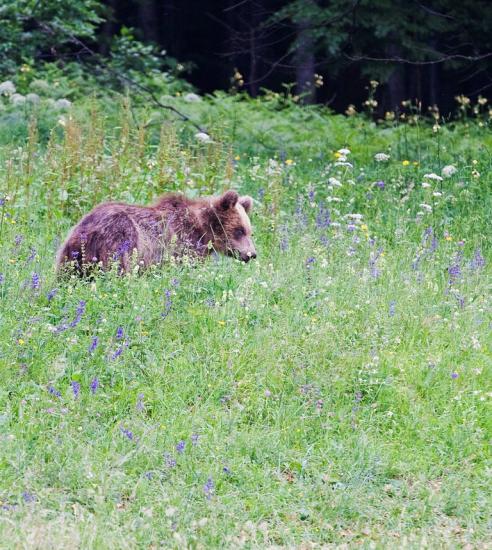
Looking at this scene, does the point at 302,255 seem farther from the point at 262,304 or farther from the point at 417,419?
the point at 417,419

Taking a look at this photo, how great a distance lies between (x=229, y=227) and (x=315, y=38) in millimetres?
13022

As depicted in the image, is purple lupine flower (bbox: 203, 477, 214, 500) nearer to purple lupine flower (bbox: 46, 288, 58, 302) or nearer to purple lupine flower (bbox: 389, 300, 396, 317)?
purple lupine flower (bbox: 46, 288, 58, 302)

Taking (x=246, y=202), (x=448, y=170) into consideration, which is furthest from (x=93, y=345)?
(x=448, y=170)

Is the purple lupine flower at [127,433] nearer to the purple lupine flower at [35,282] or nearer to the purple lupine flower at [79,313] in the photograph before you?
the purple lupine flower at [79,313]

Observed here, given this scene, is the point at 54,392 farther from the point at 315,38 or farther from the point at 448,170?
the point at 315,38

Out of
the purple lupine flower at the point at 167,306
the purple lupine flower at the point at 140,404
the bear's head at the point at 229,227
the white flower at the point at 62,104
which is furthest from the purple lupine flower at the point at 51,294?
the white flower at the point at 62,104

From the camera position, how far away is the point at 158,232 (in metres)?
9.55

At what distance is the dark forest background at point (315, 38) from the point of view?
19625mm

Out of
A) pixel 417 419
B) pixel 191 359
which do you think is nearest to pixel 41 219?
pixel 191 359

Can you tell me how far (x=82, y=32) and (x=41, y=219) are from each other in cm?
1012

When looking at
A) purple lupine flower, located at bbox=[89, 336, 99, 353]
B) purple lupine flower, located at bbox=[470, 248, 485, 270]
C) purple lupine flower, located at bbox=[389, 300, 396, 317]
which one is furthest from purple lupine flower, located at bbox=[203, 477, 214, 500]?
purple lupine flower, located at bbox=[470, 248, 485, 270]

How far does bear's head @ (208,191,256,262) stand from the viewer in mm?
10188

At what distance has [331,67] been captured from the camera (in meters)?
26.6

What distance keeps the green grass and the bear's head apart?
0.27 meters
